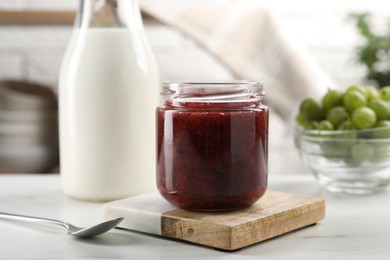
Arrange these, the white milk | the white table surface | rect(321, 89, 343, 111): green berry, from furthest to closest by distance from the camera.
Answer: rect(321, 89, 343, 111): green berry → the white milk → the white table surface

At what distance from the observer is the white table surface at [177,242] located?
0.71m

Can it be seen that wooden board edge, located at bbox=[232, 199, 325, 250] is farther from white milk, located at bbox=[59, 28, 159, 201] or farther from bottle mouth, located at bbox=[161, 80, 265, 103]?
white milk, located at bbox=[59, 28, 159, 201]

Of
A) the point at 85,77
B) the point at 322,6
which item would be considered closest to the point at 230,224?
the point at 85,77

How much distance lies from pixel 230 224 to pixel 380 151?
16.0 inches

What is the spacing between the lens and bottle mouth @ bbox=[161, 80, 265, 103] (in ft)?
2.56

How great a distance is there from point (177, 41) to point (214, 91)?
5.10 ft

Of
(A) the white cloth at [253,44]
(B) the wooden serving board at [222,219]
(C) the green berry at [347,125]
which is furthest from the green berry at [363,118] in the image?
(A) the white cloth at [253,44]

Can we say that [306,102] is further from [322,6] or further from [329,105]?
[322,6]

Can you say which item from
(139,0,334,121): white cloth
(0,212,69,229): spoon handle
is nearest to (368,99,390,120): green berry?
(0,212,69,229): spoon handle

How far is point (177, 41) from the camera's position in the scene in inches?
91.1

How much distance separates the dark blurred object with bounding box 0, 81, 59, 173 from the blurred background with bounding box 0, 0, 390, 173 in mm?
37

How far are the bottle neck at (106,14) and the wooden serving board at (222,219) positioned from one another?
26 centimetres

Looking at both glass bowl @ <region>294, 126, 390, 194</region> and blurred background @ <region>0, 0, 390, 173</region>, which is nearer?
glass bowl @ <region>294, 126, 390, 194</region>

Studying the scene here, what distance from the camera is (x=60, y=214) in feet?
3.00
